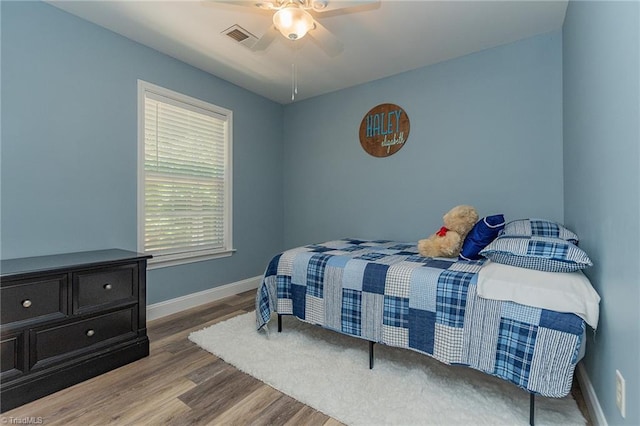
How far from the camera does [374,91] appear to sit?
3439 mm

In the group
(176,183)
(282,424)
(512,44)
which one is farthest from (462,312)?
(176,183)

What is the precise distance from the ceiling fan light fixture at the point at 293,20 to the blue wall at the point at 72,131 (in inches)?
63.8

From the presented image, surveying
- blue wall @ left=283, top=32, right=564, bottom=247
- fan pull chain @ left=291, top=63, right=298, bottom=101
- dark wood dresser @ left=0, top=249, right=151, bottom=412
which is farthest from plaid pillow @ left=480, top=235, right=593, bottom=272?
fan pull chain @ left=291, top=63, right=298, bottom=101

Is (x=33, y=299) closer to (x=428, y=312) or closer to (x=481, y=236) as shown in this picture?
(x=428, y=312)

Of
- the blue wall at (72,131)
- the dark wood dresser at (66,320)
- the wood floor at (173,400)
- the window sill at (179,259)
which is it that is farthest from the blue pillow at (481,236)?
the blue wall at (72,131)

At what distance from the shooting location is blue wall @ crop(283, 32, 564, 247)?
255 centimetres

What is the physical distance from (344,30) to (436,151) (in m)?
1.47

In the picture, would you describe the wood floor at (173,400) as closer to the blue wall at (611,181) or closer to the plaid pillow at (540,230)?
the blue wall at (611,181)

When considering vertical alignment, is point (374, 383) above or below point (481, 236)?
below

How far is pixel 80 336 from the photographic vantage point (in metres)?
1.85

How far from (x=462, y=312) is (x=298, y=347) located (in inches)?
48.1

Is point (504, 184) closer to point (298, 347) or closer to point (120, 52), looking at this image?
point (298, 347)

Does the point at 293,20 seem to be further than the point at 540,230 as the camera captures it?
No

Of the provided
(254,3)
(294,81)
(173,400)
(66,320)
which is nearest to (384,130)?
(294,81)
